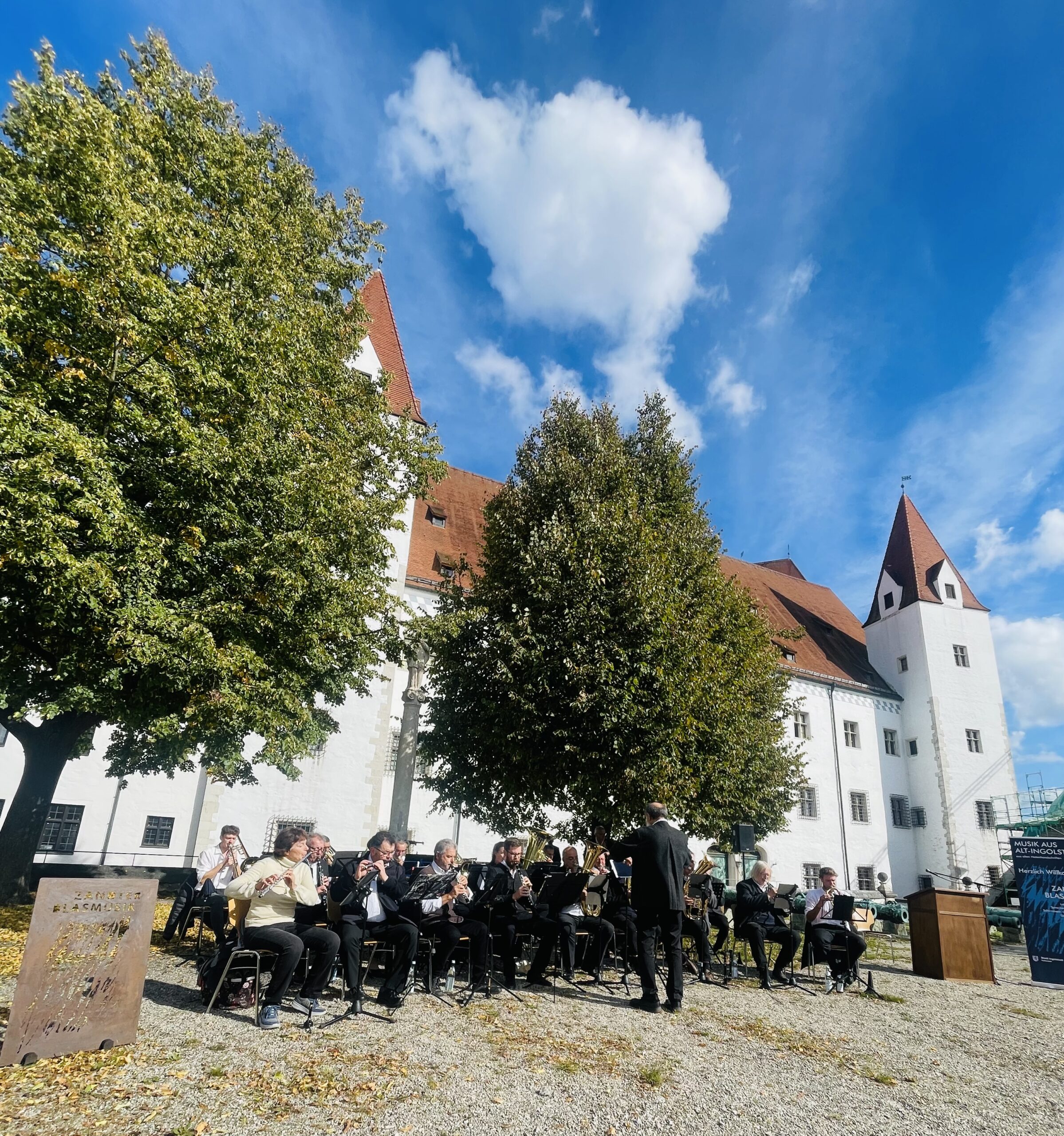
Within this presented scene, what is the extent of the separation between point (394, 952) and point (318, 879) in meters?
1.26

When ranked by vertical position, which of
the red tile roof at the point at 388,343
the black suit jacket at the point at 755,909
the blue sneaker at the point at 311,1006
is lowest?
the blue sneaker at the point at 311,1006

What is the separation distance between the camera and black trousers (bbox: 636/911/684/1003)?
24.0 feet

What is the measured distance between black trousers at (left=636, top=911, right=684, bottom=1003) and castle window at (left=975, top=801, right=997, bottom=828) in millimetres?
31745

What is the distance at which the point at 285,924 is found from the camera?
20.6 ft

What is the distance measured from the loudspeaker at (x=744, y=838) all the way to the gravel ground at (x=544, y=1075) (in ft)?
24.4

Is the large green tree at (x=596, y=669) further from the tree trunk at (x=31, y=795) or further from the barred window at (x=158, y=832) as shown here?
the barred window at (x=158, y=832)

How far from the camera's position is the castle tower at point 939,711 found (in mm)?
31750

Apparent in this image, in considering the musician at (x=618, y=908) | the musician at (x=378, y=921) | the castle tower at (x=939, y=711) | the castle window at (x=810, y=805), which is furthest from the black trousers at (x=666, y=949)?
the castle tower at (x=939, y=711)

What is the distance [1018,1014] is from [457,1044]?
23.6 feet

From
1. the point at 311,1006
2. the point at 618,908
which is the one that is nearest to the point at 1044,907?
the point at 618,908

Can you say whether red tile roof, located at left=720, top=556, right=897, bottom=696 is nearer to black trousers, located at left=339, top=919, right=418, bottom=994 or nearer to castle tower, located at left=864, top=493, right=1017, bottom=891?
castle tower, located at left=864, top=493, right=1017, bottom=891

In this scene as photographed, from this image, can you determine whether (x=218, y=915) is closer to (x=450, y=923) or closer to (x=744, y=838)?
(x=450, y=923)

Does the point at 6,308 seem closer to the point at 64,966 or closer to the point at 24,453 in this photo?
the point at 24,453

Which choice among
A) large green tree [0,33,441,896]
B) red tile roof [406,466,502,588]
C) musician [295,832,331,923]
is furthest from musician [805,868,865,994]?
red tile roof [406,466,502,588]
